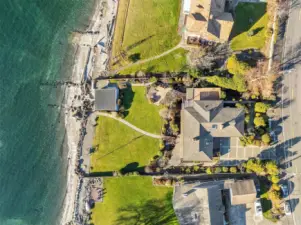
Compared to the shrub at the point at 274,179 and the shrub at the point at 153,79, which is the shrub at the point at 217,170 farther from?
the shrub at the point at 153,79

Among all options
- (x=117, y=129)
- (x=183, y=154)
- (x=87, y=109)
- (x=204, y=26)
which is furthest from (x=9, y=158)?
(x=204, y=26)

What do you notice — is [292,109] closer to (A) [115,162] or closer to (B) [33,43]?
(A) [115,162]

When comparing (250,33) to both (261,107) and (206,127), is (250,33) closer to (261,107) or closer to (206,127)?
(261,107)

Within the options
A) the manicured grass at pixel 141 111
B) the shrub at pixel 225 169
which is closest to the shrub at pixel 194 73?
the manicured grass at pixel 141 111

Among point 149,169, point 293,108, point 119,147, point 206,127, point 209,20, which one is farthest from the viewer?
point 119,147

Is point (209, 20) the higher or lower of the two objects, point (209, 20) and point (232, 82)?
the higher

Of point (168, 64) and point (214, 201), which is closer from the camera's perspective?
point (214, 201)

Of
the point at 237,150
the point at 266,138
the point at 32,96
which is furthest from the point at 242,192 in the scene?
the point at 32,96

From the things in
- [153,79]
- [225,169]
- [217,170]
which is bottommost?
[217,170]
